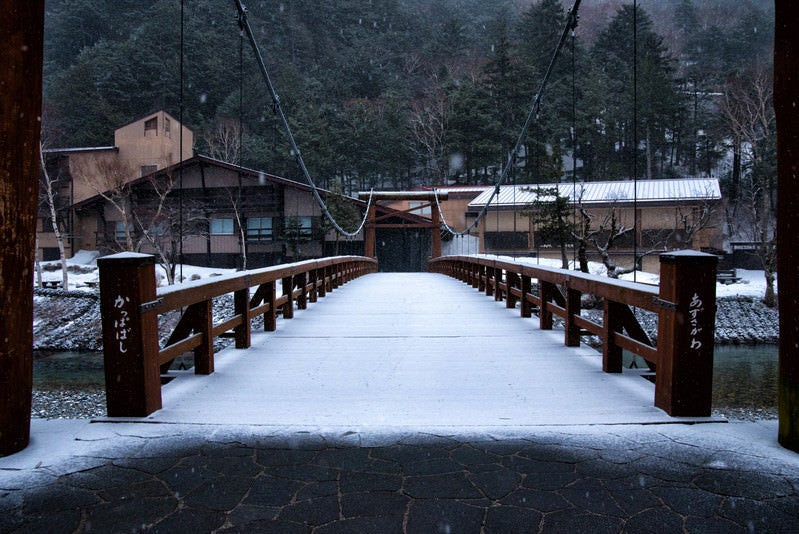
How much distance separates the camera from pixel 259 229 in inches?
952

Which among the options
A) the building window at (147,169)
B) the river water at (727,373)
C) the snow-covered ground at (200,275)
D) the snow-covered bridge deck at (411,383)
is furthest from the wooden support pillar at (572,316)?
the building window at (147,169)

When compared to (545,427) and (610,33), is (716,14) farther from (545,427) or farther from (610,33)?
(545,427)

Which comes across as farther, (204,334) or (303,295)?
(303,295)

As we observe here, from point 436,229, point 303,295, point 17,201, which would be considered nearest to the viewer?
point 17,201

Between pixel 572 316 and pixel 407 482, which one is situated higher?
pixel 572 316

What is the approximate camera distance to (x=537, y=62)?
35219mm

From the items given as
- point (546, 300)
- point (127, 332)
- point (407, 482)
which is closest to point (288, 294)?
point (546, 300)

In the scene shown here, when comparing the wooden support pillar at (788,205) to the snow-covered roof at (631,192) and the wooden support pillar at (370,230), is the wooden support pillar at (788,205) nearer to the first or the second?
the snow-covered roof at (631,192)

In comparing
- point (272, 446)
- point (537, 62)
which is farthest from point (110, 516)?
point (537, 62)

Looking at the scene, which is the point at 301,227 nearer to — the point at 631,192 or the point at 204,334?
the point at 631,192

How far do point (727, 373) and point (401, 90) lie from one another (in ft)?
98.2

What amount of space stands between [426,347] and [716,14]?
54.4 metres

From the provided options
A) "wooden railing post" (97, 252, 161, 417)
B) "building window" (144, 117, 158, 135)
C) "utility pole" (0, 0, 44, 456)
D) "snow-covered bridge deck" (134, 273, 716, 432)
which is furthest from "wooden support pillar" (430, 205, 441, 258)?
"utility pole" (0, 0, 44, 456)

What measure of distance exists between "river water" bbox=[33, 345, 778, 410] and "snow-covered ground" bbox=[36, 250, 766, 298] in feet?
15.0
